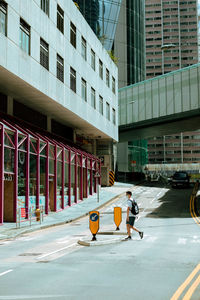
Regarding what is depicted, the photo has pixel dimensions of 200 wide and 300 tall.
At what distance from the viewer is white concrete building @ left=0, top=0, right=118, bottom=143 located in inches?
926

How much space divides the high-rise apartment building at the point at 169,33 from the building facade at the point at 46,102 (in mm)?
125300

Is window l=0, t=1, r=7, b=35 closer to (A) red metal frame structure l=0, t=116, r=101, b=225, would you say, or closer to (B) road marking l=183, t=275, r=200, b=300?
(A) red metal frame structure l=0, t=116, r=101, b=225

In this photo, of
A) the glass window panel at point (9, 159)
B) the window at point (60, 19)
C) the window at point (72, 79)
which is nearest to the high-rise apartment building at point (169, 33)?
the window at point (72, 79)

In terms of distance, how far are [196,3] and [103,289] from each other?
17795 cm

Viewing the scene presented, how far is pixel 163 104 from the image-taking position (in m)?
54.3

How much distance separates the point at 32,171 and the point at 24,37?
27.1 feet

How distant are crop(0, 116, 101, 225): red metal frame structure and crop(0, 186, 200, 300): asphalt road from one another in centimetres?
541

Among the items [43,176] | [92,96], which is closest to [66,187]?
[43,176]

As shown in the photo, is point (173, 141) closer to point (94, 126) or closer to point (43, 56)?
point (94, 126)

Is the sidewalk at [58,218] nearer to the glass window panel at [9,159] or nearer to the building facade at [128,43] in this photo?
the glass window panel at [9,159]

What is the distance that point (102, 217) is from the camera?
2612 cm

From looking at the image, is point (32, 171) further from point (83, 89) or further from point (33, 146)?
point (83, 89)

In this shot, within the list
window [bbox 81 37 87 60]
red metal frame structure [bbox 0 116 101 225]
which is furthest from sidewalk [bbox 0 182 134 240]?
window [bbox 81 37 87 60]

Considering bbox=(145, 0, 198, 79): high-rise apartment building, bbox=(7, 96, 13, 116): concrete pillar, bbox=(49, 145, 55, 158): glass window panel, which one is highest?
bbox=(145, 0, 198, 79): high-rise apartment building
